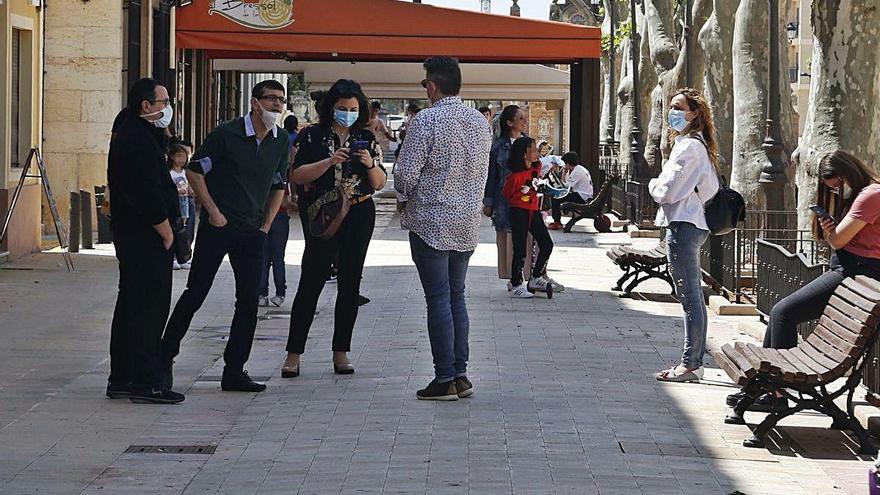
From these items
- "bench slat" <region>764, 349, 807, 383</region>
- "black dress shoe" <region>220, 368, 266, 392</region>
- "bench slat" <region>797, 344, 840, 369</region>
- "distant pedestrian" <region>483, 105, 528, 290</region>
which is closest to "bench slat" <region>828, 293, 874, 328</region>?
"bench slat" <region>797, 344, 840, 369</region>

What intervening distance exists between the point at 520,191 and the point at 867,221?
268 inches

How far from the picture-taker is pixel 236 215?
950 cm

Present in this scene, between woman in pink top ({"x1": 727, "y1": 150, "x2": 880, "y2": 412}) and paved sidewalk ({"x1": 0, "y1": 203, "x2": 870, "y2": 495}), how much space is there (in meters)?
0.55

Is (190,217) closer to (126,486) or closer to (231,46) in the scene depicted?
(231,46)

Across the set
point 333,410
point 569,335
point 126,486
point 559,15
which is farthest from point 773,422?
point 559,15

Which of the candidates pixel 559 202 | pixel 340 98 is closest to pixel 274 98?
pixel 340 98

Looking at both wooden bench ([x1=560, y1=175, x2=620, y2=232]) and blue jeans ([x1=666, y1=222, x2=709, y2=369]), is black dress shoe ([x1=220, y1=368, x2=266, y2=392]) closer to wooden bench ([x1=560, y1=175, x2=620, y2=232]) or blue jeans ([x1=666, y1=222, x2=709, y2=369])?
blue jeans ([x1=666, y1=222, x2=709, y2=369])

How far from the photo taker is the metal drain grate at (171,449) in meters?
7.82

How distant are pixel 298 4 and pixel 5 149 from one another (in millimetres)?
8289

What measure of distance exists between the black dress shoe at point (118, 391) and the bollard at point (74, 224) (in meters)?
10.7

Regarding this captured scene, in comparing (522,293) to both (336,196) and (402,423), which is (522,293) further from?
(402,423)

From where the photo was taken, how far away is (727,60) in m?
25.1

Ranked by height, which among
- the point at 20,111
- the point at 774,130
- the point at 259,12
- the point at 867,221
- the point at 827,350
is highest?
the point at 259,12

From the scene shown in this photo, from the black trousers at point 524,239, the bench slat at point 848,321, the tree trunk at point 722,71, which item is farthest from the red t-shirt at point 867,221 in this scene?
the tree trunk at point 722,71
